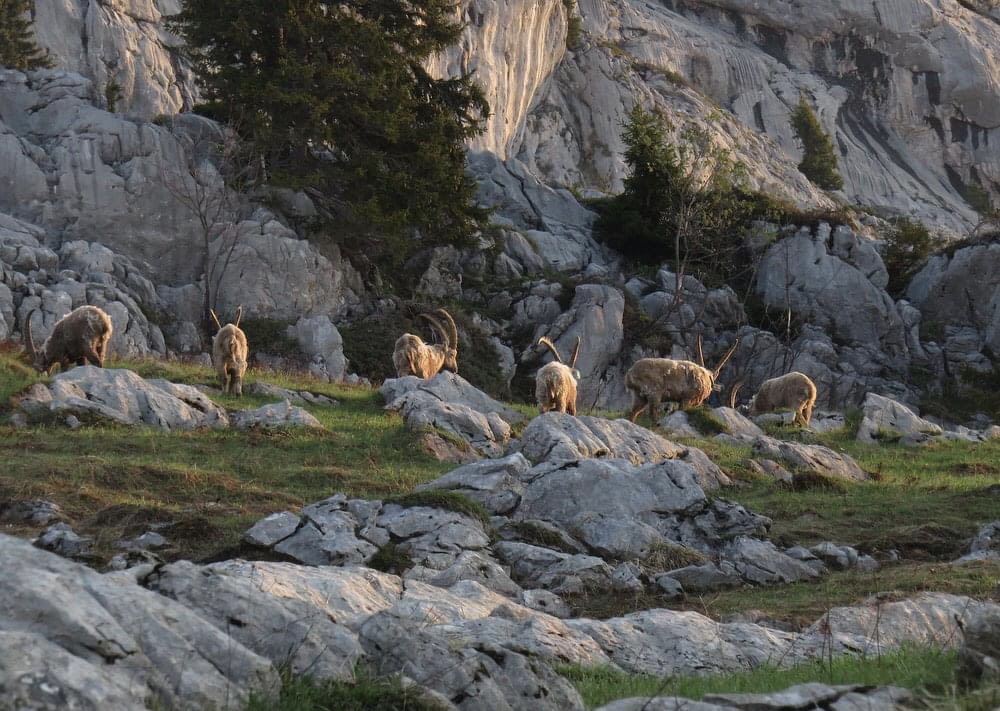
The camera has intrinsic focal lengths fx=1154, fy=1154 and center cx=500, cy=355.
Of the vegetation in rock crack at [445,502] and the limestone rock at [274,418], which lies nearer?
the vegetation in rock crack at [445,502]

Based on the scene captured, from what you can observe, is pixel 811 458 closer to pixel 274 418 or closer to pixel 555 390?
pixel 555 390

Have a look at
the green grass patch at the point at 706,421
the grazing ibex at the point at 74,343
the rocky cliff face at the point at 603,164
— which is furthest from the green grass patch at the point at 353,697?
the rocky cliff face at the point at 603,164

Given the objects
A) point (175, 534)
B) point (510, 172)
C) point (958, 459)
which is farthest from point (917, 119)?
point (175, 534)

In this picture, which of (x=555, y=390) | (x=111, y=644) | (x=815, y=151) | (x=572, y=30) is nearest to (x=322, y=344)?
(x=555, y=390)

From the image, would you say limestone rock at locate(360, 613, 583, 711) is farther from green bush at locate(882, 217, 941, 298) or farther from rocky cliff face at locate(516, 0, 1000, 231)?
rocky cliff face at locate(516, 0, 1000, 231)

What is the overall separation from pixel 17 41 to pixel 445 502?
42915 mm

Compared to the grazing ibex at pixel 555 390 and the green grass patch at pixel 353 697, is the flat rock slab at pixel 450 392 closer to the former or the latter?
the grazing ibex at pixel 555 390

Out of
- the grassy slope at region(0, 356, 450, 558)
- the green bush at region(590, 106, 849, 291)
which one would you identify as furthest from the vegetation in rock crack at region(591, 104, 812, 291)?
the grassy slope at region(0, 356, 450, 558)

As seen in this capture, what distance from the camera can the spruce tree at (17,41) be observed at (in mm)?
46362

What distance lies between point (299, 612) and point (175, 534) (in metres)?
5.22

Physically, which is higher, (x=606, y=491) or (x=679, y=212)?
→ (x=606, y=491)

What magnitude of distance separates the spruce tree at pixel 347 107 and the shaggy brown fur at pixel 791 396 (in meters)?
13.8

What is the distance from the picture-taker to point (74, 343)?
74.3 feet

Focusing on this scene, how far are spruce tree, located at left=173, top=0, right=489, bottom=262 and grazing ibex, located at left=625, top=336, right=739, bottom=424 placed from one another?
525 inches
